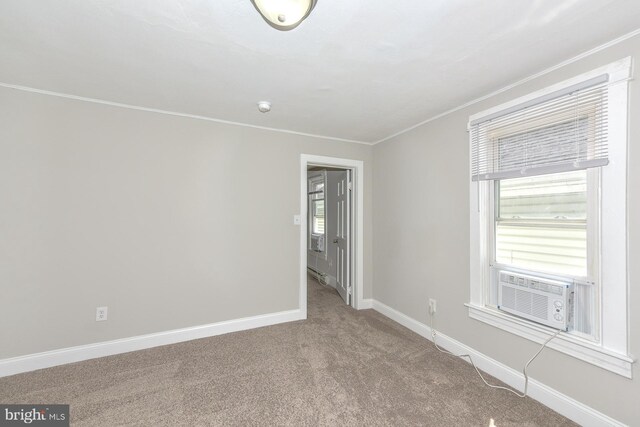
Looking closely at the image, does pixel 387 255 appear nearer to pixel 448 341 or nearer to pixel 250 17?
pixel 448 341

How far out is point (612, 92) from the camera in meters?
1.55

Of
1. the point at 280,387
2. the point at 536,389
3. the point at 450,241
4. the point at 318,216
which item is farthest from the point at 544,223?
the point at 318,216

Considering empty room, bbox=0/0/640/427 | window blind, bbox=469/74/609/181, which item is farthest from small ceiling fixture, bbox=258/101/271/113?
window blind, bbox=469/74/609/181

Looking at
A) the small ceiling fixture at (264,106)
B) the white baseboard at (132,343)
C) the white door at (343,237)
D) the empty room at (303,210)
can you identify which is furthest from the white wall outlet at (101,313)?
the white door at (343,237)

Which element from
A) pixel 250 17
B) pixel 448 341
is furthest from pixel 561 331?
pixel 250 17

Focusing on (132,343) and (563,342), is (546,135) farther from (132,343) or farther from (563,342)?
(132,343)

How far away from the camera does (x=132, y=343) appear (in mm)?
2525

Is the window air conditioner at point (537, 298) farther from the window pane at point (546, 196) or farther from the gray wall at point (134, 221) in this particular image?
the gray wall at point (134, 221)

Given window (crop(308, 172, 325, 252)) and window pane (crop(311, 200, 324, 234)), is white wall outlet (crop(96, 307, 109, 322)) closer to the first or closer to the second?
window (crop(308, 172, 325, 252))

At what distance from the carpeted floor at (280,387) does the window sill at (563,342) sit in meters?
0.44

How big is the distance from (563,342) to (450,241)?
106 centimetres

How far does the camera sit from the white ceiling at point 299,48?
132 centimetres

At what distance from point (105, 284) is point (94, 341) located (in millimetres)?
508

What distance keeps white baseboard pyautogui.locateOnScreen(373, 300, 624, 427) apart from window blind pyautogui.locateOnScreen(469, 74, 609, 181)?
149cm
